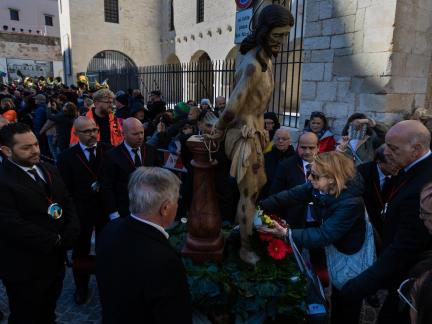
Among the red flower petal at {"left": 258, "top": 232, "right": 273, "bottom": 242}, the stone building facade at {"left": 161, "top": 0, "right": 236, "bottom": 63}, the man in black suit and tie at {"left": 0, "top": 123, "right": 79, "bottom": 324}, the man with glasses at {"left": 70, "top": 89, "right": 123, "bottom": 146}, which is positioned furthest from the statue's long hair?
the stone building facade at {"left": 161, "top": 0, "right": 236, "bottom": 63}

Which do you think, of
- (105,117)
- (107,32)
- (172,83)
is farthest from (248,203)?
(107,32)

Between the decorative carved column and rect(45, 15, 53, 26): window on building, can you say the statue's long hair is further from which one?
rect(45, 15, 53, 26): window on building

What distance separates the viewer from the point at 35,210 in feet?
8.51

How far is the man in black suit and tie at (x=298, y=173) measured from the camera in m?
3.63

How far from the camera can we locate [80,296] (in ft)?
11.5

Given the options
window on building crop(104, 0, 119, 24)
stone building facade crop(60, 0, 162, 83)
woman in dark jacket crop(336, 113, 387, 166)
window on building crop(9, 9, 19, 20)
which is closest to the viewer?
woman in dark jacket crop(336, 113, 387, 166)

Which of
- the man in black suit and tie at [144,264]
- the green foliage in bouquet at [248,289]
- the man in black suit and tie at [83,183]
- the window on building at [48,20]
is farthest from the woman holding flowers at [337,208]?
the window on building at [48,20]

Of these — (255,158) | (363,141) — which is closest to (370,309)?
(363,141)

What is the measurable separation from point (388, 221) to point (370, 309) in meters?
1.74

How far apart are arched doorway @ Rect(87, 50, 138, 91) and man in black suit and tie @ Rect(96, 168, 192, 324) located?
14.2 m

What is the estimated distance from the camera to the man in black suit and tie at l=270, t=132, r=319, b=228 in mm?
3631

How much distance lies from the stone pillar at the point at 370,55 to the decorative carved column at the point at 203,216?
4166 mm

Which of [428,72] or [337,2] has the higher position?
[337,2]

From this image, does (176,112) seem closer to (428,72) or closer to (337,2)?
(337,2)
